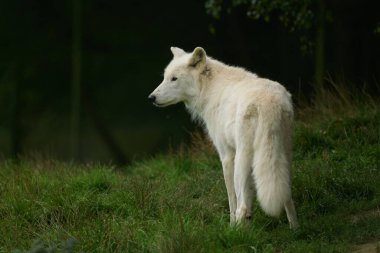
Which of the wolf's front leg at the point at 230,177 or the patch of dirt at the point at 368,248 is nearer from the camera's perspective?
the patch of dirt at the point at 368,248

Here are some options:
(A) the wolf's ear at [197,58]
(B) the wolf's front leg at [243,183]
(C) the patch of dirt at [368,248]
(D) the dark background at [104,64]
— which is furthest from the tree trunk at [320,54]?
(C) the patch of dirt at [368,248]

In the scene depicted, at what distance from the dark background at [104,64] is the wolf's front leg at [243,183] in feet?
20.8

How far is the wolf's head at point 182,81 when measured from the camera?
22.1ft

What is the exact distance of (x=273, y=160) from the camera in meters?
5.58

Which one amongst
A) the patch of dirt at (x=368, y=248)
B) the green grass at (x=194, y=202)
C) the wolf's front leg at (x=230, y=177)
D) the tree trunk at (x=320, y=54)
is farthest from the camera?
the tree trunk at (x=320, y=54)

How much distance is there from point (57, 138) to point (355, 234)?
7.80 m

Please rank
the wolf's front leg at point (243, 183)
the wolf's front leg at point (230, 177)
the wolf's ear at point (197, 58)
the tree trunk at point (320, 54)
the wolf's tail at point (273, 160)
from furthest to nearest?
the tree trunk at point (320, 54), the wolf's ear at point (197, 58), the wolf's front leg at point (230, 177), the wolf's front leg at point (243, 183), the wolf's tail at point (273, 160)

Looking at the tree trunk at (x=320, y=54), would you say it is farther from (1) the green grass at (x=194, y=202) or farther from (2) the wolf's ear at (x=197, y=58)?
(2) the wolf's ear at (x=197, y=58)

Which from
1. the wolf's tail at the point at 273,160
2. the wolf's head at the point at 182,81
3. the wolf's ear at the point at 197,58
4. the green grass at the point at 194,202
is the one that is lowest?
the green grass at the point at 194,202

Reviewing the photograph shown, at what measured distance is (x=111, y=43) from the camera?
12.8 m

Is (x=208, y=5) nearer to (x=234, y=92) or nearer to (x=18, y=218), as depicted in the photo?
(x=234, y=92)

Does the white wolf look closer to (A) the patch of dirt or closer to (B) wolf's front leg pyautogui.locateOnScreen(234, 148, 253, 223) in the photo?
(B) wolf's front leg pyautogui.locateOnScreen(234, 148, 253, 223)

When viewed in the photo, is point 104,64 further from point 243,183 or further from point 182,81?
point 243,183

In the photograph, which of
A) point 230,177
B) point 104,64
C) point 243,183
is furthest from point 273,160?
point 104,64
